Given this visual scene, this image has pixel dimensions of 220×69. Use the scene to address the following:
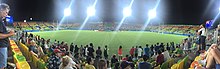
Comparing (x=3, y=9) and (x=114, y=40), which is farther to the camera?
(x=114, y=40)

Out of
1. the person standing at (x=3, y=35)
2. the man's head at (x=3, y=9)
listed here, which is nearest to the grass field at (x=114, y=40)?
the person standing at (x=3, y=35)

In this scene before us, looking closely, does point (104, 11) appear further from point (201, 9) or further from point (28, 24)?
point (201, 9)

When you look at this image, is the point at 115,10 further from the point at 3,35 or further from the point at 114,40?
the point at 3,35

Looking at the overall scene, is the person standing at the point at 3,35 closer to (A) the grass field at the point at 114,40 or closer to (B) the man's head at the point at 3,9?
(B) the man's head at the point at 3,9

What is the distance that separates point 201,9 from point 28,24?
39.1 metres

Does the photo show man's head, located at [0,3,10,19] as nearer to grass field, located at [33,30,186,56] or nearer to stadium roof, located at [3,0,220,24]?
grass field, located at [33,30,186,56]

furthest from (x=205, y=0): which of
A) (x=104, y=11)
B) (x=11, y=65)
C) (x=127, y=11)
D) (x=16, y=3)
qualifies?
(x=11, y=65)

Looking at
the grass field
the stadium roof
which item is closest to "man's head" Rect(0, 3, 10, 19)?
the grass field

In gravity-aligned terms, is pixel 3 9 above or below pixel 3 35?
above

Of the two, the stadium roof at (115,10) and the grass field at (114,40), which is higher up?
the stadium roof at (115,10)

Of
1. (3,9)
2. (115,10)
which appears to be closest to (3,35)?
(3,9)

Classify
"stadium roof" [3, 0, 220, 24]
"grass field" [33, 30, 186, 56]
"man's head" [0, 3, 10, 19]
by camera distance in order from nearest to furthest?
"man's head" [0, 3, 10, 19], "grass field" [33, 30, 186, 56], "stadium roof" [3, 0, 220, 24]

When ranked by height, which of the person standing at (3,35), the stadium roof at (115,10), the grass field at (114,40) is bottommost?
the grass field at (114,40)

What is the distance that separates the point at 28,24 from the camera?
69.4 meters
